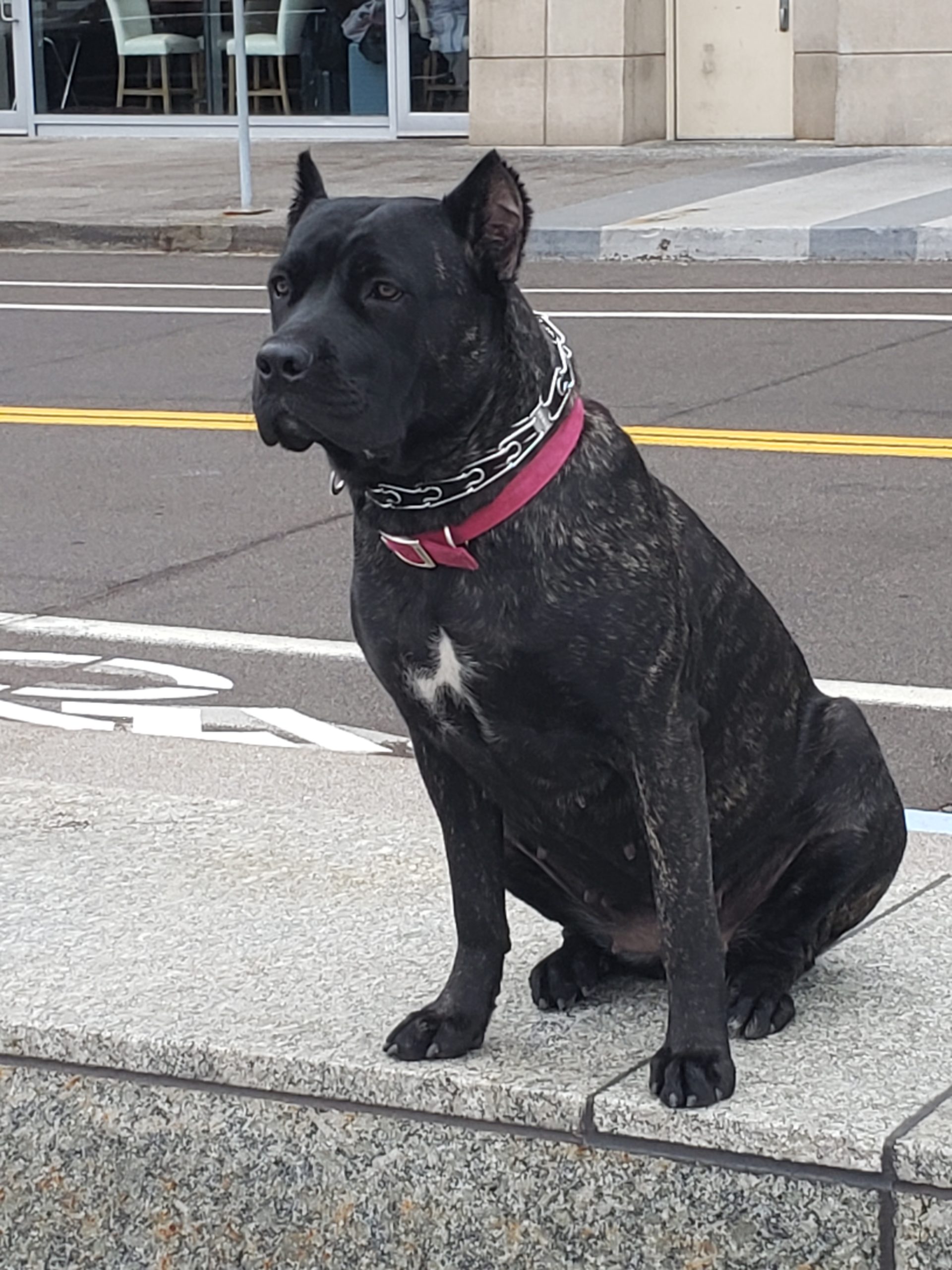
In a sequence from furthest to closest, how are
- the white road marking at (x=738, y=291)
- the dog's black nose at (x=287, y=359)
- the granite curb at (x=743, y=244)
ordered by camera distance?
the granite curb at (x=743, y=244) < the white road marking at (x=738, y=291) < the dog's black nose at (x=287, y=359)

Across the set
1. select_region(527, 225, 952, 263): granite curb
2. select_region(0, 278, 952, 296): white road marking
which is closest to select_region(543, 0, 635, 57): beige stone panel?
select_region(527, 225, 952, 263): granite curb

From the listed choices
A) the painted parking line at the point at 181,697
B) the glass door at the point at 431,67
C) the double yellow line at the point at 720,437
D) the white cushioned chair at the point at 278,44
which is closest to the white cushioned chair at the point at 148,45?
the white cushioned chair at the point at 278,44

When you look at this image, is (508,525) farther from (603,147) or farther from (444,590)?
(603,147)

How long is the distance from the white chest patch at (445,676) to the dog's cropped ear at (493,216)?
0.52 m

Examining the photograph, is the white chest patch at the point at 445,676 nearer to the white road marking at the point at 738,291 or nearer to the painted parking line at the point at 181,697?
the painted parking line at the point at 181,697

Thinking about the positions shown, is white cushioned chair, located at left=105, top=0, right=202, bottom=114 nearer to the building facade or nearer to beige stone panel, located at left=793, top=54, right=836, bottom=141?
the building facade

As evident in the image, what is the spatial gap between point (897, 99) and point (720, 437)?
433 inches

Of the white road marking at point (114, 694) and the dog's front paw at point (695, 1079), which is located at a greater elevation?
the dog's front paw at point (695, 1079)

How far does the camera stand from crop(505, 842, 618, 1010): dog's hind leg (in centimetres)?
362

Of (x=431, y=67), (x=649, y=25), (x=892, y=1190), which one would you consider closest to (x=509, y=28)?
(x=649, y=25)

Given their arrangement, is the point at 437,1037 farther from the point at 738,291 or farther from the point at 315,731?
the point at 738,291

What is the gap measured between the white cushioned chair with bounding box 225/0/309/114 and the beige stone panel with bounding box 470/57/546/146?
249 cm

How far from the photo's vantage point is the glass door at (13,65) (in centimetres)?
2502

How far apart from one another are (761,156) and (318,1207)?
17.6 m
